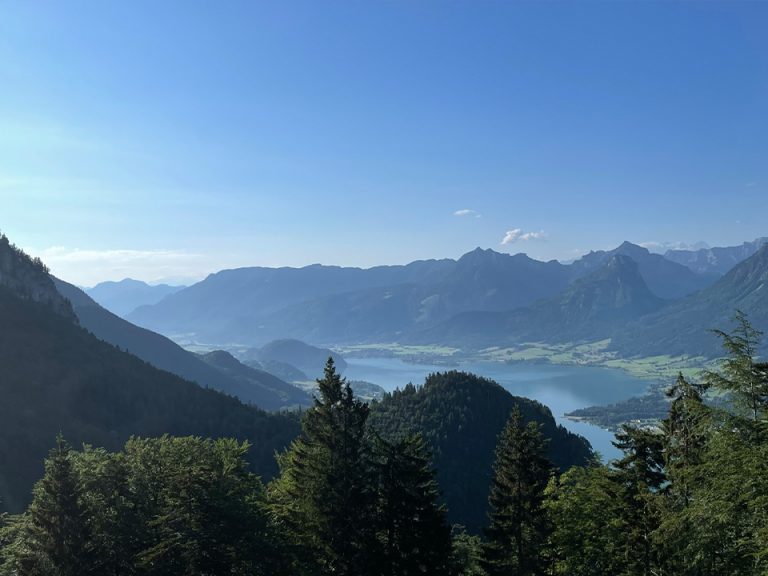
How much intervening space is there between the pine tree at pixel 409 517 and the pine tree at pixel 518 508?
4.89 m

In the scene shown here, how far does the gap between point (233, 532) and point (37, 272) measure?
560 feet

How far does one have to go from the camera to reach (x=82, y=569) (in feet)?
74.7

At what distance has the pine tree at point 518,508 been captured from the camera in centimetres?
3003

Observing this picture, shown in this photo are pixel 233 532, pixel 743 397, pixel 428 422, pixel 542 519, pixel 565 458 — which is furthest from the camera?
pixel 428 422

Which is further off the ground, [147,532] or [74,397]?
[147,532]

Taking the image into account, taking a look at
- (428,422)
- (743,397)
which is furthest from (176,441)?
(428,422)

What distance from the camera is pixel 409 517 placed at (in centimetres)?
2705

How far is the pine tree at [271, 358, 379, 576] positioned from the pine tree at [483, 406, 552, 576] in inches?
347

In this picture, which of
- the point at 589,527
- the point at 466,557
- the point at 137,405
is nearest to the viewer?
the point at 589,527

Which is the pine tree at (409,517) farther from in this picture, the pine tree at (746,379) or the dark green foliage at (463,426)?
the dark green foliage at (463,426)

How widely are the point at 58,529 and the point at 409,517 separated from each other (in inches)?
600

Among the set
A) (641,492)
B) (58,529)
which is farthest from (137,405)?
(641,492)

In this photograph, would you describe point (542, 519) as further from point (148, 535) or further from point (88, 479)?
point (88, 479)

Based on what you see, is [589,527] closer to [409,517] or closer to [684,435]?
[684,435]
